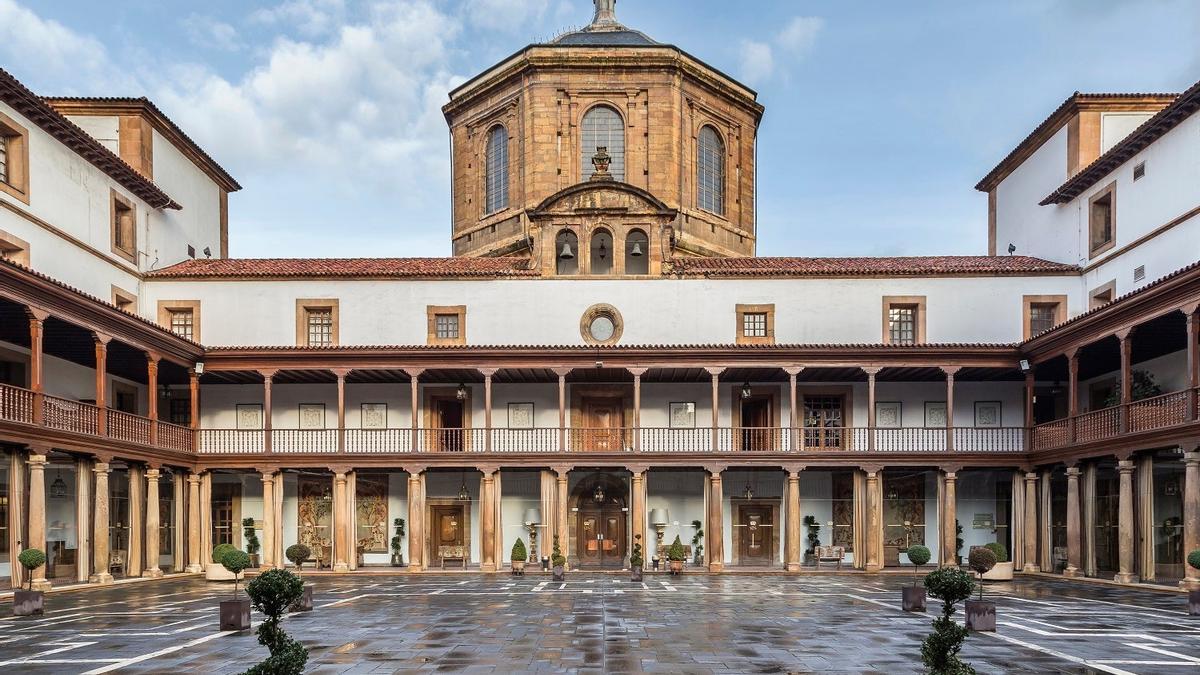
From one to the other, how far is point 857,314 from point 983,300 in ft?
14.1

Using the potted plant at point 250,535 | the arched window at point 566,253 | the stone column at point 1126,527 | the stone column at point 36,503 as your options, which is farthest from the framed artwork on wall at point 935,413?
the stone column at point 36,503

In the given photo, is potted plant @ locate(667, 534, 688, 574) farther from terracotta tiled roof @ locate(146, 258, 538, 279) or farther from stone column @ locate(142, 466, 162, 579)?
stone column @ locate(142, 466, 162, 579)

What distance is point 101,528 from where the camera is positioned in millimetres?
27828

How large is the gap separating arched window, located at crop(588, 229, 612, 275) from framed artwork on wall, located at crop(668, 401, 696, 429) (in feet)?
17.1

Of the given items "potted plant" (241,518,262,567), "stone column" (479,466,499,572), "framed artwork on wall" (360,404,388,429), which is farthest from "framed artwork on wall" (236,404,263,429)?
"stone column" (479,466,499,572)

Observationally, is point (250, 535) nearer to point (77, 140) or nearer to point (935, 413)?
point (77, 140)

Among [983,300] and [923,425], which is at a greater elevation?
[983,300]

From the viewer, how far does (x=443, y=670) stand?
13125 mm

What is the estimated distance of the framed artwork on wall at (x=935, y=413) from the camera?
35.5m

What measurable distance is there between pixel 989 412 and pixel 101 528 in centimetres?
2748

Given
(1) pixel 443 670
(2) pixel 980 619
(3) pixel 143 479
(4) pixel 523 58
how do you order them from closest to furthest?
(1) pixel 443 670, (2) pixel 980 619, (3) pixel 143 479, (4) pixel 523 58

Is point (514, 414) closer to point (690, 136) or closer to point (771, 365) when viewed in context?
point (771, 365)

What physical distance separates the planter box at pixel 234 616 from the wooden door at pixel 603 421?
62.7ft

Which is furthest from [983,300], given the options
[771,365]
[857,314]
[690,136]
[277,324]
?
[277,324]
